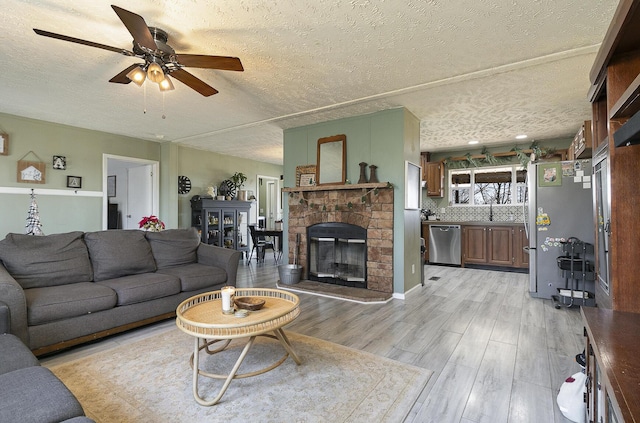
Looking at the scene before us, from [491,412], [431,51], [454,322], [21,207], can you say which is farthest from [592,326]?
[21,207]

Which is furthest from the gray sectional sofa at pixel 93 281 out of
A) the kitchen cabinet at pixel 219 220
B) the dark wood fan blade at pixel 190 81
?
the kitchen cabinet at pixel 219 220

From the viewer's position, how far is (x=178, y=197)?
256 inches

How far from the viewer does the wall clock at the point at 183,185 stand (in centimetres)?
654

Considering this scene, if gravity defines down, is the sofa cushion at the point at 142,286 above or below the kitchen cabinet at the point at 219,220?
below

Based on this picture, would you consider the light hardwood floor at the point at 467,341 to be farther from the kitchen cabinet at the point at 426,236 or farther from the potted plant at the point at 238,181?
the potted plant at the point at 238,181

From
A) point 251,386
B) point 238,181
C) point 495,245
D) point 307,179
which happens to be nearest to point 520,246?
point 495,245

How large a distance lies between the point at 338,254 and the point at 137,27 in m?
3.52

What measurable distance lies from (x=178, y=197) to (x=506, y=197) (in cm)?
681

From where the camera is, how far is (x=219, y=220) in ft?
22.5

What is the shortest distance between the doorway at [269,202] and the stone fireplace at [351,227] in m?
4.11

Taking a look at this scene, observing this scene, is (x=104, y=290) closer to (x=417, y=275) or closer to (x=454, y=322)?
(x=454, y=322)

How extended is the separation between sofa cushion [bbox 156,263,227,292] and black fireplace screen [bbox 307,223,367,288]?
1.63 m

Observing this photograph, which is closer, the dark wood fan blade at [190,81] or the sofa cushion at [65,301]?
the sofa cushion at [65,301]

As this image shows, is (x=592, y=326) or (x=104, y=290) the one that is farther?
(x=104, y=290)
